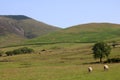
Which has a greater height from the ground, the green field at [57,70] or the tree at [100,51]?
the tree at [100,51]

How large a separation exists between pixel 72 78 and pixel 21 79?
6.98 m

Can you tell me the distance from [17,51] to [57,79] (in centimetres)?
14011

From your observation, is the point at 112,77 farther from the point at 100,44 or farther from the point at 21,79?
the point at 100,44

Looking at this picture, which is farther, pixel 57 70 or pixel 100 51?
pixel 100 51

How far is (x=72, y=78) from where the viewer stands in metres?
40.6

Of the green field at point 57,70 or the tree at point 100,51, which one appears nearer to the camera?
the green field at point 57,70

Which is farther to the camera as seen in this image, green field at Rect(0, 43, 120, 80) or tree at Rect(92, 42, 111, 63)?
tree at Rect(92, 42, 111, 63)

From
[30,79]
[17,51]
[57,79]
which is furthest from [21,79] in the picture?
[17,51]

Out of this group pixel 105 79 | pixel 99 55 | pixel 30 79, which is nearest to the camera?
pixel 105 79

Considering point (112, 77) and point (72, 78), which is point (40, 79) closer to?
point (72, 78)

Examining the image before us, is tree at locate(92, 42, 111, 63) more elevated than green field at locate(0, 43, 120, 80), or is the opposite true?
tree at locate(92, 42, 111, 63)

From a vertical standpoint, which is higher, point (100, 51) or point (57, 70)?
point (100, 51)

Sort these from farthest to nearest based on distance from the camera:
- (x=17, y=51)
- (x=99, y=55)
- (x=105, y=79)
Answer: (x=17, y=51), (x=99, y=55), (x=105, y=79)

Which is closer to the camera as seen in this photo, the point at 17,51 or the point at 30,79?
the point at 30,79
